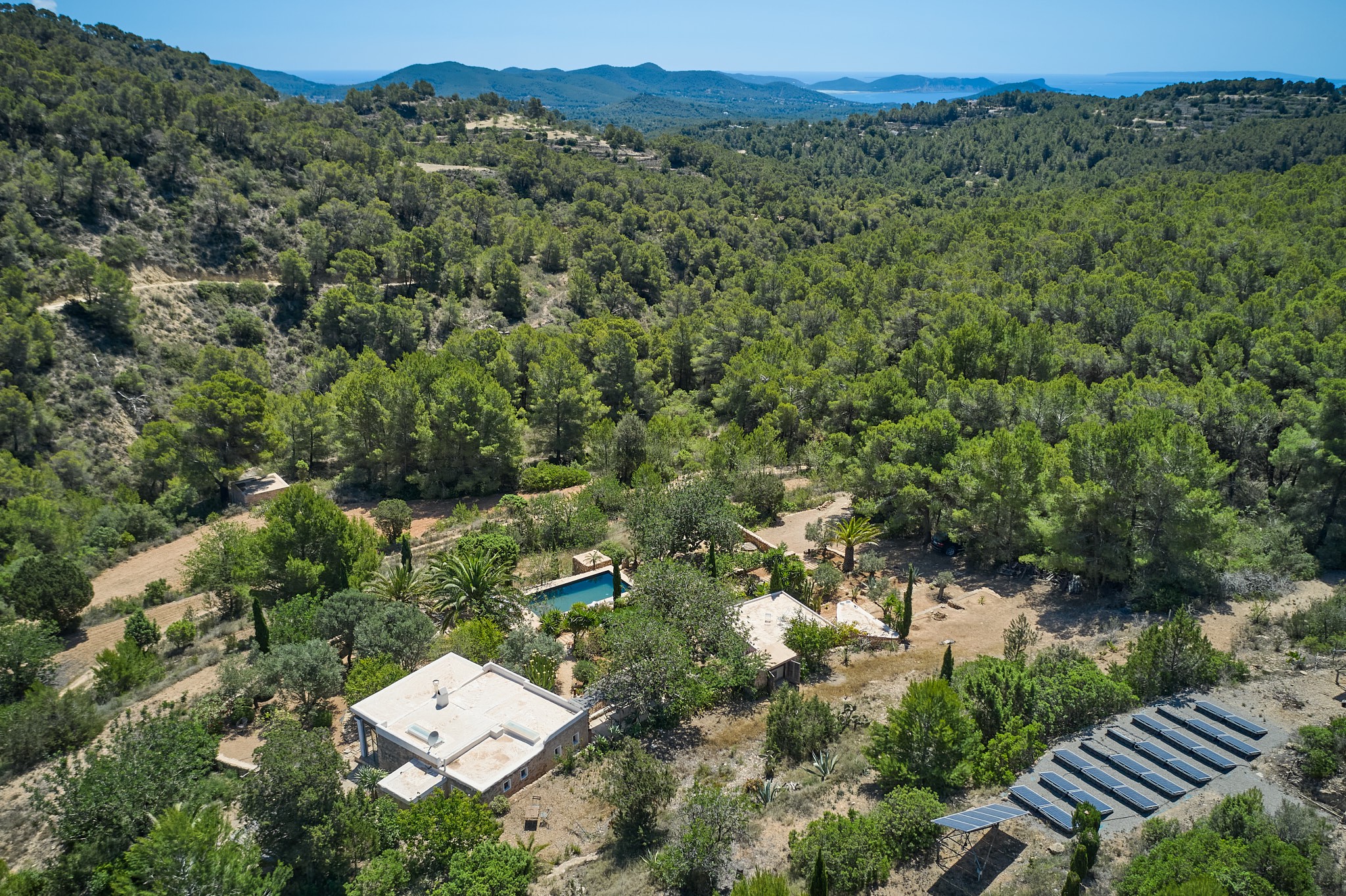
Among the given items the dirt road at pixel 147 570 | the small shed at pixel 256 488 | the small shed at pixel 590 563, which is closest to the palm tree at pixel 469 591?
the small shed at pixel 590 563


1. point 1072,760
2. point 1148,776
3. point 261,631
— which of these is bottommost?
point 261,631

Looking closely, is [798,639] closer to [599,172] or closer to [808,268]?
[808,268]

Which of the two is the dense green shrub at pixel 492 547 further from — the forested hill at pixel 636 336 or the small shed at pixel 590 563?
the forested hill at pixel 636 336

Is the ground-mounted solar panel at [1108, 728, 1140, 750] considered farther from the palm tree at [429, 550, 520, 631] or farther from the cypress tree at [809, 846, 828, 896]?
the palm tree at [429, 550, 520, 631]

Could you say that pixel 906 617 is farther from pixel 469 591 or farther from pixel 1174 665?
pixel 469 591

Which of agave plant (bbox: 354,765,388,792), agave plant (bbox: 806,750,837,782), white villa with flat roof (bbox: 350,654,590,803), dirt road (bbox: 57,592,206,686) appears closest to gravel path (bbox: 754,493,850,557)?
agave plant (bbox: 806,750,837,782)

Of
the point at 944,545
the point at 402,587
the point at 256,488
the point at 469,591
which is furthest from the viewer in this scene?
the point at 256,488

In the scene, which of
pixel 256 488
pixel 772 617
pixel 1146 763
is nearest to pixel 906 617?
pixel 772 617
